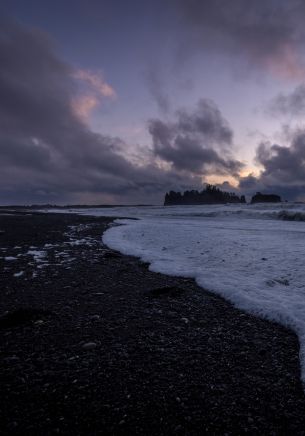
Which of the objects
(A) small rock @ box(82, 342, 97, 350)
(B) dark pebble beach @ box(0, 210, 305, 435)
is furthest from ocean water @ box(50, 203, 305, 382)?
(A) small rock @ box(82, 342, 97, 350)

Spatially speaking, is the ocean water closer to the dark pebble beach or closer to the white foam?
the dark pebble beach

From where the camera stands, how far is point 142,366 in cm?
361

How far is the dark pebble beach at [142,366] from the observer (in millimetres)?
2727

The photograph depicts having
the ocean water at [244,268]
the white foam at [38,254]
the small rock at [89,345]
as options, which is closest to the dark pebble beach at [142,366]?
the small rock at [89,345]

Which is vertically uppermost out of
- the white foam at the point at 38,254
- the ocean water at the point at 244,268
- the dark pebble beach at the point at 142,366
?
the white foam at the point at 38,254

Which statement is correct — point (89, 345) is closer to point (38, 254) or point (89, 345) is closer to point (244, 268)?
point (244, 268)

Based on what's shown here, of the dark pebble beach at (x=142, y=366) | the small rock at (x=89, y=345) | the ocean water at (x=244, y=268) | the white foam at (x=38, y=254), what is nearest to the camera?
the dark pebble beach at (x=142, y=366)

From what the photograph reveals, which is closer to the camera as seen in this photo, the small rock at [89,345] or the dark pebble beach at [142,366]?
the dark pebble beach at [142,366]

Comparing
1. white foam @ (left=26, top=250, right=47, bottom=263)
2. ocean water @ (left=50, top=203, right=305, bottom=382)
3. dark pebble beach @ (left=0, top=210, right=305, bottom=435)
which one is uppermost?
white foam @ (left=26, top=250, right=47, bottom=263)

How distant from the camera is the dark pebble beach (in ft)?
8.95

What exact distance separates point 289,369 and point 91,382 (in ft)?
7.79

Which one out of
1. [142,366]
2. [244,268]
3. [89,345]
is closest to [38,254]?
[244,268]

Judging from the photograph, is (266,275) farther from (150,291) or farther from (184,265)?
(150,291)

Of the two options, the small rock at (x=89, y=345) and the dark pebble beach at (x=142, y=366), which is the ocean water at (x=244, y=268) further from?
the small rock at (x=89, y=345)
